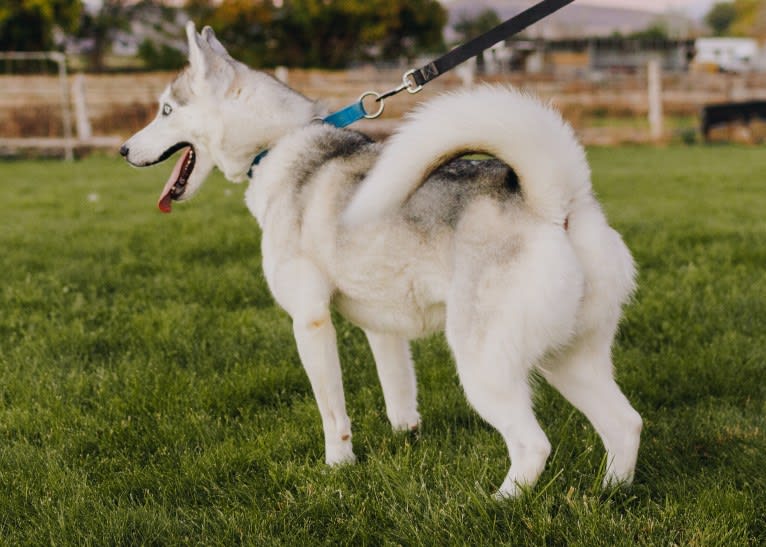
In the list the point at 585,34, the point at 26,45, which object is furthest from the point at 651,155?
the point at 585,34

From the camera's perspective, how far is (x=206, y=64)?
118 inches

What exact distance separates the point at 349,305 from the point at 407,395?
533mm

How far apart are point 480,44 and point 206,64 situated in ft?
3.29

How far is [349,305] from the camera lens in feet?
9.45

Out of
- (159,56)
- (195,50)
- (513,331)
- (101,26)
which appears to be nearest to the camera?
(513,331)

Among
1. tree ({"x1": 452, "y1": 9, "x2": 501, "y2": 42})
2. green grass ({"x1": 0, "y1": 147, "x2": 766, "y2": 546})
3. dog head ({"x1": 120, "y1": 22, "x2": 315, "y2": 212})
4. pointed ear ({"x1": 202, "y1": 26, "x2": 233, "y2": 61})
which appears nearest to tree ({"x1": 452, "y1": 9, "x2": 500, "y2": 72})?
tree ({"x1": 452, "y1": 9, "x2": 501, "y2": 42})

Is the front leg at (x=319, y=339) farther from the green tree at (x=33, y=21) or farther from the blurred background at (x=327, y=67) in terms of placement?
the green tree at (x=33, y=21)

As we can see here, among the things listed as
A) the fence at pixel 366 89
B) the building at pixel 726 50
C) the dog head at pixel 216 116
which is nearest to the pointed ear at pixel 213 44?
the dog head at pixel 216 116

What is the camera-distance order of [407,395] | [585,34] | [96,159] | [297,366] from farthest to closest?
[585,34] → [96,159] → [297,366] → [407,395]

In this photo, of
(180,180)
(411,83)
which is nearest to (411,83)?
(411,83)

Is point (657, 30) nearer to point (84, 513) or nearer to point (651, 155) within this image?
point (651, 155)

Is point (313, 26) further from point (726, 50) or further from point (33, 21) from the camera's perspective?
point (726, 50)

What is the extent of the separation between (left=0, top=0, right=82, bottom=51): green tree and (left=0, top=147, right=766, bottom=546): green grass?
762 inches

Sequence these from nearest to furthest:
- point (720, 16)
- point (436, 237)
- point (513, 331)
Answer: point (513, 331) → point (436, 237) → point (720, 16)
